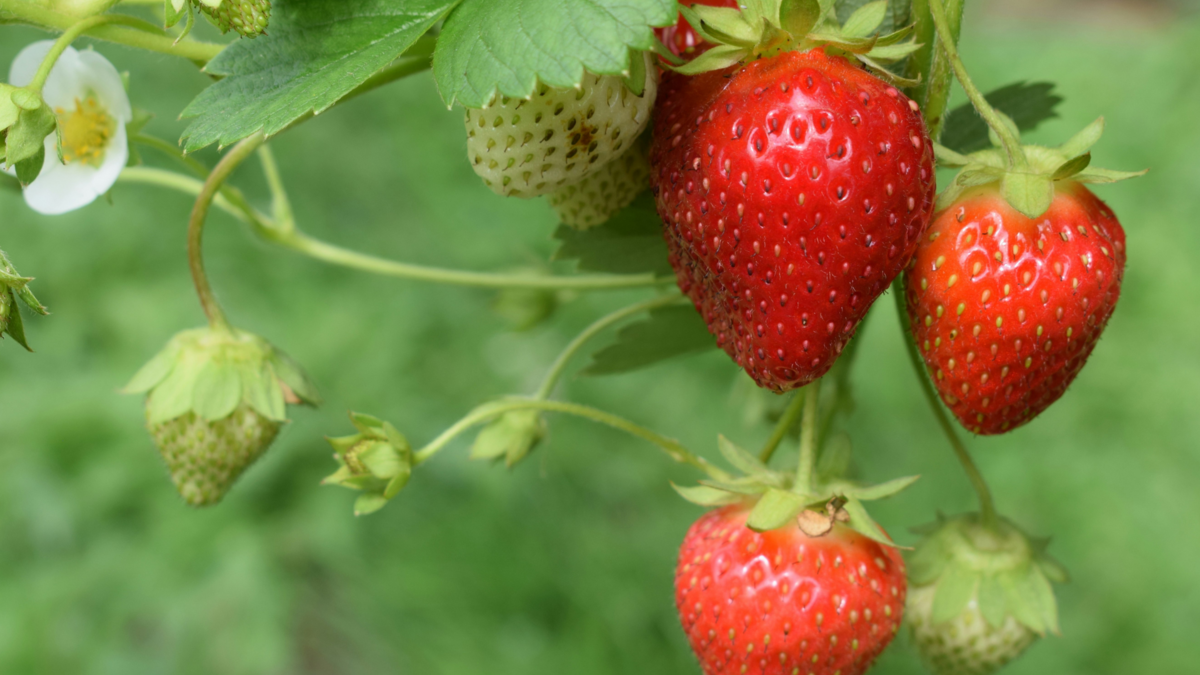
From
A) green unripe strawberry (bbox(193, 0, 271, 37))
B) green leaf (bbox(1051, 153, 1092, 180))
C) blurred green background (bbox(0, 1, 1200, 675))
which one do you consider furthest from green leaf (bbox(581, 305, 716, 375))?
blurred green background (bbox(0, 1, 1200, 675))

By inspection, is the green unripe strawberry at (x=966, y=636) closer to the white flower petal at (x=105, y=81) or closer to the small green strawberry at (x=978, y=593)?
the small green strawberry at (x=978, y=593)

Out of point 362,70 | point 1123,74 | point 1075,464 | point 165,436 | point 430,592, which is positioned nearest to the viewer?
point 362,70

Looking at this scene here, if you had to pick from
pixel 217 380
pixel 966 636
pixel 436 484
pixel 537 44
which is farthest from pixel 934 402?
pixel 436 484

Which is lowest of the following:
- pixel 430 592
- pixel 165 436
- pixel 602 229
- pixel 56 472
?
pixel 430 592

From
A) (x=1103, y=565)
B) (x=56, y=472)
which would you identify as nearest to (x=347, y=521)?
(x=56, y=472)

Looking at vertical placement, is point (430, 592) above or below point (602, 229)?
below

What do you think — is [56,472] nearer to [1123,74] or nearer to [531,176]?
[531,176]

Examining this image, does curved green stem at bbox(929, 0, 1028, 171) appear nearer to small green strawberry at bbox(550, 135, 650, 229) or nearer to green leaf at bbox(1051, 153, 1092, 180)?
green leaf at bbox(1051, 153, 1092, 180)
